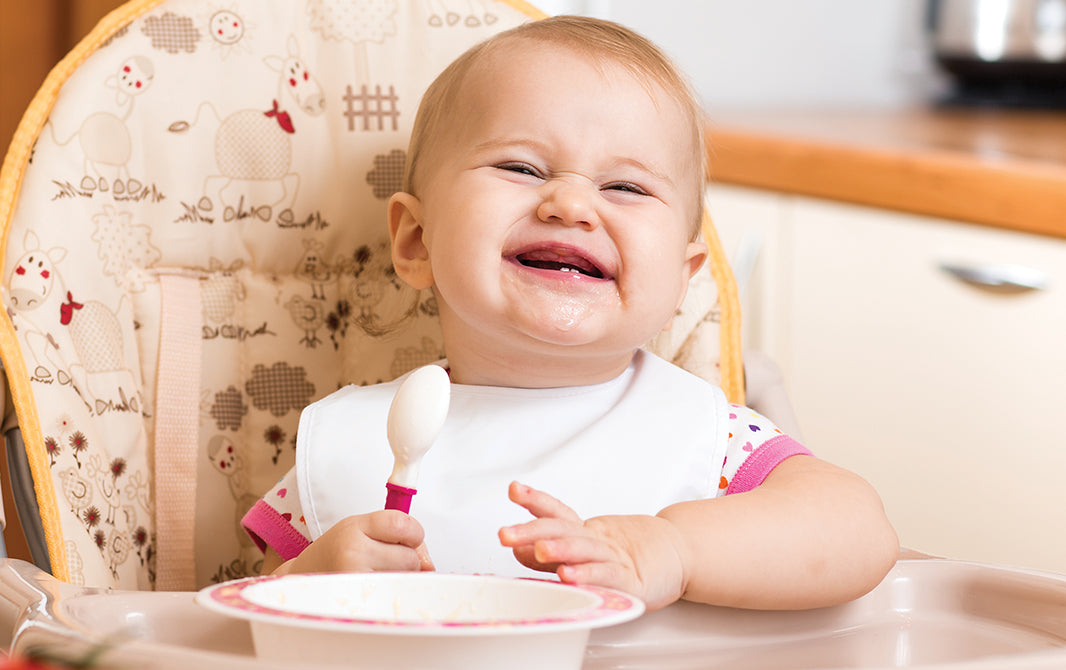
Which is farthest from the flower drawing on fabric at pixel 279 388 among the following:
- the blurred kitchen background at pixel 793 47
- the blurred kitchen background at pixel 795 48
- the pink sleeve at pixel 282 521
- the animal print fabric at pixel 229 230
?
the blurred kitchen background at pixel 795 48

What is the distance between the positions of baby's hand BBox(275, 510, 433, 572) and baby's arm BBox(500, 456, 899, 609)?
0.07 metres

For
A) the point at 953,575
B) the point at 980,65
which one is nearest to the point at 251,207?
the point at 953,575

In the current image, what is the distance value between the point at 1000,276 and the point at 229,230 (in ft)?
3.01

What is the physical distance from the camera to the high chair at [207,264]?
0.83m

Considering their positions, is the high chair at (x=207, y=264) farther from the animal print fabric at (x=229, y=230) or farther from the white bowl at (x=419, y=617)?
the white bowl at (x=419, y=617)

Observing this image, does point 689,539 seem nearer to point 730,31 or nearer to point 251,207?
point 251,207

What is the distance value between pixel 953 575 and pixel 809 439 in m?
1.03

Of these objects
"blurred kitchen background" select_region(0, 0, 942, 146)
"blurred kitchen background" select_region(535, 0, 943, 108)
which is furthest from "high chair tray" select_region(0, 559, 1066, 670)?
"blurred kitchen background" select_region(535, 0, 943, 108)

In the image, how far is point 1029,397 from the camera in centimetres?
141

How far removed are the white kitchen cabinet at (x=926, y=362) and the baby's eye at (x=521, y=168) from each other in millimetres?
808

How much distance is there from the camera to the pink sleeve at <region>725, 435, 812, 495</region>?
2.63 ft

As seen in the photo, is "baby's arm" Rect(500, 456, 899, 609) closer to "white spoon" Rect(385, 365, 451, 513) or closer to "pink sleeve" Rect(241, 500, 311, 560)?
"white spoon" Rect(385, 365, 451, 513)

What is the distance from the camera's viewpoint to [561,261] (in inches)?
31.0

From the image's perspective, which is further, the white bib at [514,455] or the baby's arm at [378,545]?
the white bib at [514,455]
